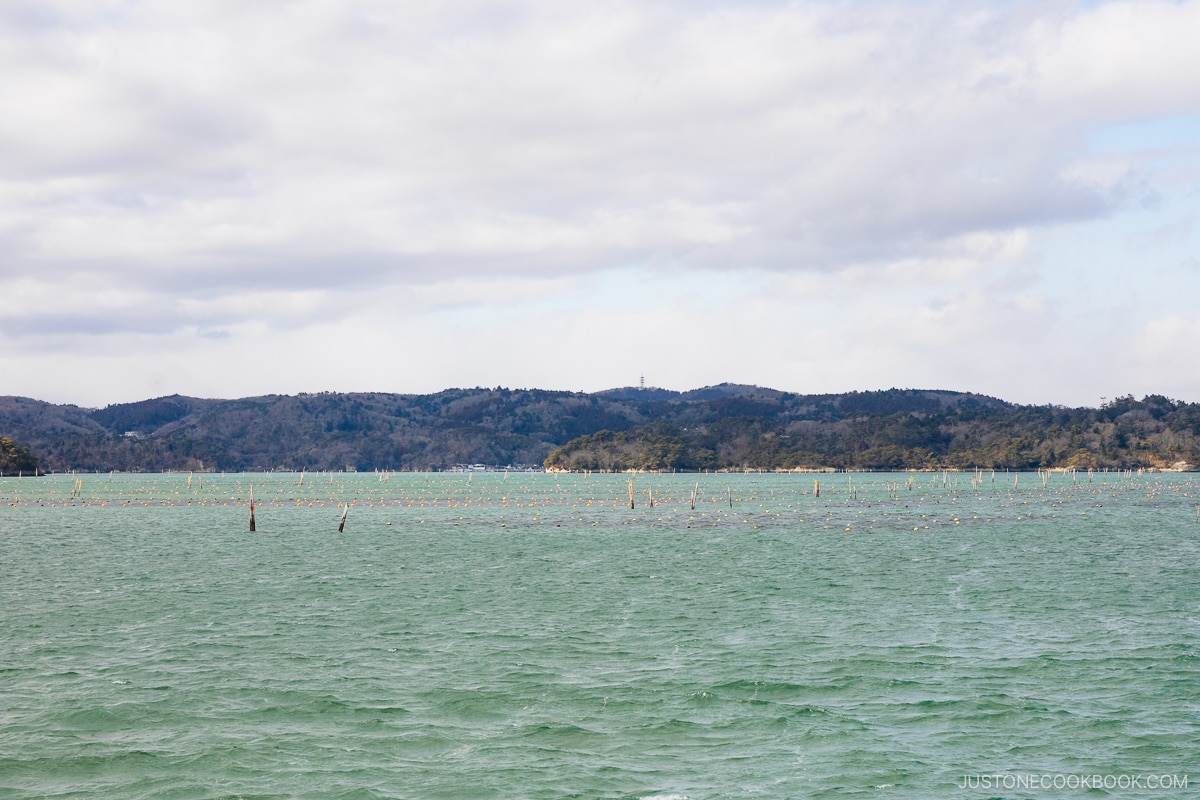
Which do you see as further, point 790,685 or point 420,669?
point 420,669

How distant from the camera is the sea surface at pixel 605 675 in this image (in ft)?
90.6

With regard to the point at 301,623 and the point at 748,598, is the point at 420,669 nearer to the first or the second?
the point at 301,623

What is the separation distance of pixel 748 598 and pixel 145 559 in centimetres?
4810

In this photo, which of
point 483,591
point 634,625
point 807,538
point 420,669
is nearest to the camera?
point 420,669

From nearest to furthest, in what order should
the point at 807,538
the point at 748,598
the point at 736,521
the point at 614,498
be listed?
the point at 748,598
the point at 807,538
the point at 736,521
the point at 614,498

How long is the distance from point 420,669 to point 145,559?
51940 millimetres

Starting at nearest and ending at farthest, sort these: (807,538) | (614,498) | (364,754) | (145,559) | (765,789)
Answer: (765,789) → (364,754) → (145,559) → (807,538) → (614,498)

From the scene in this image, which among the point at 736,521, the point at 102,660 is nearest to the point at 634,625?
the point at 102,660

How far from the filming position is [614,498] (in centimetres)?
18238

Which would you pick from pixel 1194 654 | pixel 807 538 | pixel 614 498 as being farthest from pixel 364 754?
pixel 614 498

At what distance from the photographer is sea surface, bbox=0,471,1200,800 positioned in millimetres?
27609

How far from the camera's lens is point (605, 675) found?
125 ft

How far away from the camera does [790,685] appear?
36188mm

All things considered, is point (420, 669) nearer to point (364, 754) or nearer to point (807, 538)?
point (364, 754)
